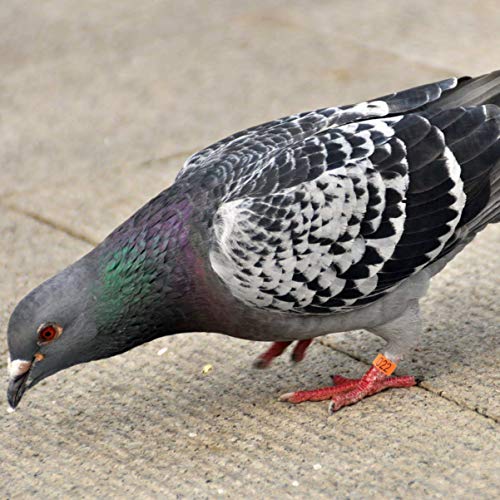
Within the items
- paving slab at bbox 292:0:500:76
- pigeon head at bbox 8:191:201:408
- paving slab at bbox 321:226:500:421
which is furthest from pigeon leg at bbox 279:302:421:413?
paving slab at bbox 292:0:500:76

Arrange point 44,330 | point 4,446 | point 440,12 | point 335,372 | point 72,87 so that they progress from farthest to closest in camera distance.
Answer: point 440,12
point 72,87
point 335,372
point 4,446
point 44,330

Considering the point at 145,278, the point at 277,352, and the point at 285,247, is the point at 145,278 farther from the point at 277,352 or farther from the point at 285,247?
the point at 277,352

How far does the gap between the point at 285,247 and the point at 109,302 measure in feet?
2.36

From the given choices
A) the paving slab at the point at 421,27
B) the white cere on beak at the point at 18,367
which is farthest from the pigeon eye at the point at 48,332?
the paving slab at the point at 421,27

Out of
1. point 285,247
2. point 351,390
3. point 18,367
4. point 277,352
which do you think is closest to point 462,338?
point 351,390

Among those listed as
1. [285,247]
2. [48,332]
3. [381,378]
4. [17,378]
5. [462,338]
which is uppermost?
[285,247]

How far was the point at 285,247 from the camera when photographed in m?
4.22

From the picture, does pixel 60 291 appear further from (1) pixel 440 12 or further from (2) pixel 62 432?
(1) pixel 440 12

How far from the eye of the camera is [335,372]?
16.2 ft


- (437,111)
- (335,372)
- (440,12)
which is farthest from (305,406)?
(440,12)

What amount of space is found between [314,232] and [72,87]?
15.1 ft

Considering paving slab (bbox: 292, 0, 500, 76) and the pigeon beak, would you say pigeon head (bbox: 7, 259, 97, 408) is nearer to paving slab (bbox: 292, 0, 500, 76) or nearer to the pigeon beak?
the pigeon beak

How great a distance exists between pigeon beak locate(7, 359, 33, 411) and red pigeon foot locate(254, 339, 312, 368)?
117cm

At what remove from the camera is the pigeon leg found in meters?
4.54
